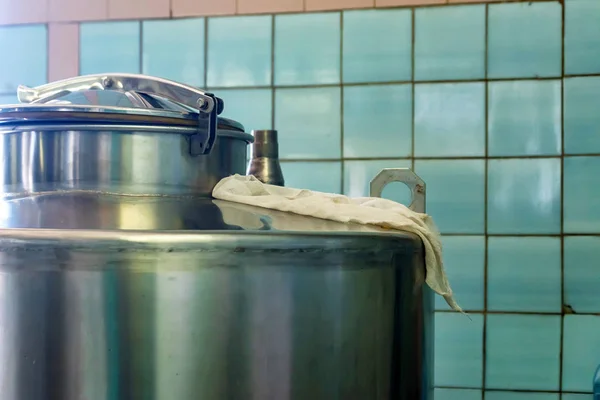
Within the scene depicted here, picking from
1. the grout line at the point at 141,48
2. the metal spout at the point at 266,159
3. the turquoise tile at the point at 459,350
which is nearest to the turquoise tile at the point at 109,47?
the grout line at the point at 141,48

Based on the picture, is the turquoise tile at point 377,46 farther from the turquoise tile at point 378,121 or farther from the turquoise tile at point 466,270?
the turquoise tile at point 466,270

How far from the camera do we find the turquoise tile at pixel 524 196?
1.00 metres

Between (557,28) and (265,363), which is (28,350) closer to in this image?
(265,363)

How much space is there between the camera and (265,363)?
1.54ft

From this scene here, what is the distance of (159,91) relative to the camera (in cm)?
62

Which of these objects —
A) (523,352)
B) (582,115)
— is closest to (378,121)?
(582,115)

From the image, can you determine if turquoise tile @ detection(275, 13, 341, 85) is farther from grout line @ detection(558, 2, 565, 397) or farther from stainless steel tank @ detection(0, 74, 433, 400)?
stainless steel tank @ detection(0, 74, 433, 400)

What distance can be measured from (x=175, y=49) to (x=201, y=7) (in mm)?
88

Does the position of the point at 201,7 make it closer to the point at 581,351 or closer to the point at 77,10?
the point at 77,10

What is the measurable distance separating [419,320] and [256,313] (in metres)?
0.18

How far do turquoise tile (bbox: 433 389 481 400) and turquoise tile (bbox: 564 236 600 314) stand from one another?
8.2 inches

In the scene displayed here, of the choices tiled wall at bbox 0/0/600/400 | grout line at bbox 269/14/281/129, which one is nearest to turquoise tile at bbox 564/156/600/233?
tiled wall at bbox 0/0/600/400

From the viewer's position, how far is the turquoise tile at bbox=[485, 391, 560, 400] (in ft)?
3.26

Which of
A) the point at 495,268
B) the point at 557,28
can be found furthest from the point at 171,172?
the point at 557,28
